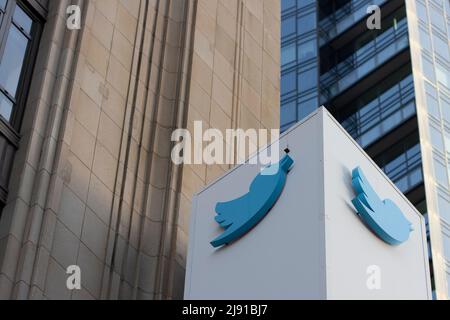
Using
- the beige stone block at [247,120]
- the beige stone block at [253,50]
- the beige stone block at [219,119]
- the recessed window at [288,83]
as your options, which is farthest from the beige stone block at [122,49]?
the recessed window at [288,83]

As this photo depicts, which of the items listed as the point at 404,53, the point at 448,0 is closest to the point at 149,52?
the point at 404,53

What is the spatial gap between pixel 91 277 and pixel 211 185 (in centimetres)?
291

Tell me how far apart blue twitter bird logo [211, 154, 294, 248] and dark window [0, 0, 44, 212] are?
13.4 feet

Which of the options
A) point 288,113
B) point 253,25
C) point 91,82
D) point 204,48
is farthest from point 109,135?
point 288,113

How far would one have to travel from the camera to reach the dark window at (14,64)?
60.1 ft

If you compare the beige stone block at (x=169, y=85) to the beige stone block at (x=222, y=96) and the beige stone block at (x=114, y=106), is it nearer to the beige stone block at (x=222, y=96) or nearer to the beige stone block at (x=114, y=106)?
the beige stone block at (x=222, y=96)

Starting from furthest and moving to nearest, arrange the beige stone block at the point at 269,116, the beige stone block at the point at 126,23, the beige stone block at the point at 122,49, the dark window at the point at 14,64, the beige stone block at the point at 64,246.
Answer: the beige stone block at the point at 269,116
the beige stone block at the point at 126,23
the beige stone block at the point at 122,49
the dark window at the point at 14,64
the beige stone block at the point at 64,246

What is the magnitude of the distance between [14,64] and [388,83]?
142 feet

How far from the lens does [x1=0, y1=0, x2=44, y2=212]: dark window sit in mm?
18328

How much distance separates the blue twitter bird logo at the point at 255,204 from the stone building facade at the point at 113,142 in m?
2.30

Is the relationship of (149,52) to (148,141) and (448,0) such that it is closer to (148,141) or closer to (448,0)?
(148,141)

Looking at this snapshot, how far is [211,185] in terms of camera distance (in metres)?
19.0

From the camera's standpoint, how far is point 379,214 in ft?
56.5

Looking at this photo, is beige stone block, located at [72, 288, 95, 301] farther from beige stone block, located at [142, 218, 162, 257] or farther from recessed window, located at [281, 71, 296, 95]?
recessed window, located at [281, 71, 296, 95]
